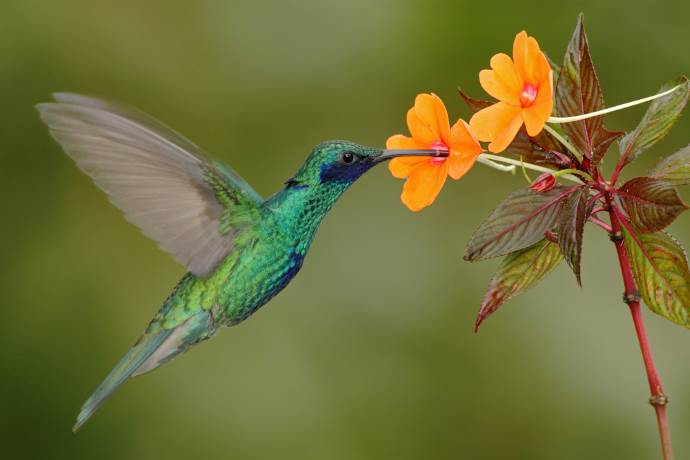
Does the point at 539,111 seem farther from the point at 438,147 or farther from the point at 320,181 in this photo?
the point at 320,181

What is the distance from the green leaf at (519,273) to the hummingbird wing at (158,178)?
37cm

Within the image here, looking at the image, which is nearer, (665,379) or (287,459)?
(665,379)

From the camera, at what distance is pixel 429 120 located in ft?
3.20

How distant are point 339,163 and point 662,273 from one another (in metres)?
0.38

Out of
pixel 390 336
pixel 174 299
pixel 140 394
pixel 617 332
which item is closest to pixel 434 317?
pixel 390 336

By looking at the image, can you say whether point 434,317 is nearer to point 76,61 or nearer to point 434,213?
point 434,213

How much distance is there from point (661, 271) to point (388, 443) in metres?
1.58

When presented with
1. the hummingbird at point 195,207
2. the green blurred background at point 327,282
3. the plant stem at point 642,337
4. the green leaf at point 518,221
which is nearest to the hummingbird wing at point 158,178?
the hummingbird at point 195,207

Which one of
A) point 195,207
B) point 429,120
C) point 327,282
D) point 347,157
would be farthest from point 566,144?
point 327,282

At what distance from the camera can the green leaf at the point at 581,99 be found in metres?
0.88

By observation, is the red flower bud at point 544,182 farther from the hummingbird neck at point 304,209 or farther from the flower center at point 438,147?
the hummingbird neck at point 304,209

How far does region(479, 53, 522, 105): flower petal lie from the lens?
2.85 feet

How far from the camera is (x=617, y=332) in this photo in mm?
2309

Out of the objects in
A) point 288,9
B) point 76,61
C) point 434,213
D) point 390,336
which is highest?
point 288,9
